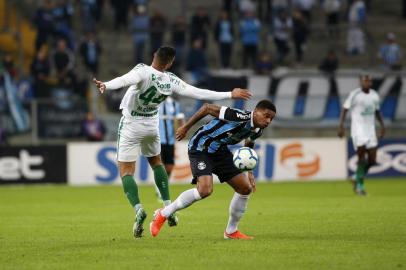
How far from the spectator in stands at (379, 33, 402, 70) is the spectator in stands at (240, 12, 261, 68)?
379cm

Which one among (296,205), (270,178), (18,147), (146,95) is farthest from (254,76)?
(146,95)

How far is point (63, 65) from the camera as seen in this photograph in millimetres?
28781

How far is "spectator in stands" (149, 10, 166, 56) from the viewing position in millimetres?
30281

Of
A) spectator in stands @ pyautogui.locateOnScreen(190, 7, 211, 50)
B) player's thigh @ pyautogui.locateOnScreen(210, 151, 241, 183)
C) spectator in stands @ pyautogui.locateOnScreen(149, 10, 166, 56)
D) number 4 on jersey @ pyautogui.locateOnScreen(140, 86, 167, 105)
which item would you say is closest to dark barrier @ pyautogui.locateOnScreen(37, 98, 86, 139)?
spectator in stands @ pyautogui.locateOnScreen(149, 10, 166, 56)

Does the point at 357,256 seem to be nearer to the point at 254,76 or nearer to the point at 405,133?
the point at 405,133

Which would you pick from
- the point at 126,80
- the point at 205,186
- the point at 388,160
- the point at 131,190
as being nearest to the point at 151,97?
the point at 126,80

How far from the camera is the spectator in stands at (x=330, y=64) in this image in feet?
99.3

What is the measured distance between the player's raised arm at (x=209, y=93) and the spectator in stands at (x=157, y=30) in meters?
17.3

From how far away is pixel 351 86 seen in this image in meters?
29.9

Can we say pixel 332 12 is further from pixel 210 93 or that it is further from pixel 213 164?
pixel 213 164

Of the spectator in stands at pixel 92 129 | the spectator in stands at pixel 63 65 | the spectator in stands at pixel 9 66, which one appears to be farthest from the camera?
the spectator in stands at pixel 63 65

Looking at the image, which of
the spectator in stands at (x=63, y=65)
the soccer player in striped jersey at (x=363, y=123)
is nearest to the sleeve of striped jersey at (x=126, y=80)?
the soccer player in striped jersey at (x=363, y=123)

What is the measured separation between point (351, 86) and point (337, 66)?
979 mm

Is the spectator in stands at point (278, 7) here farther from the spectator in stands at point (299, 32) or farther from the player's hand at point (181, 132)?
the player's hand at point (181, 132)
